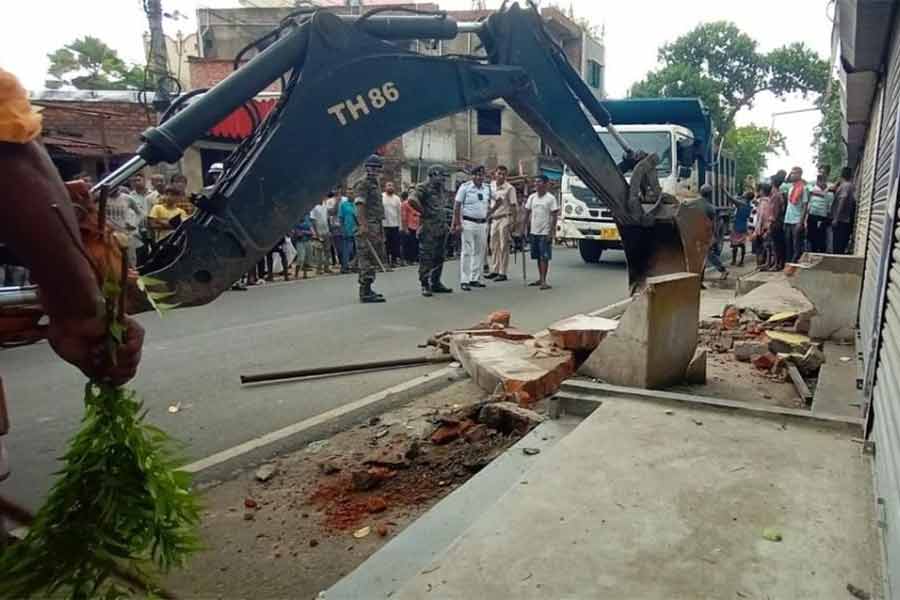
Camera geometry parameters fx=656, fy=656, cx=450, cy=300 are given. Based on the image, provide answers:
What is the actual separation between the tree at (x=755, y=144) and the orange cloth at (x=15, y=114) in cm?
5169

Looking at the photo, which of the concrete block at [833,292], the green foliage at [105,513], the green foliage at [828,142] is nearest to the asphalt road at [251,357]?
the green foliage at [105,513]

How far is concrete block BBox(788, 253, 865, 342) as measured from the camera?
5625mm

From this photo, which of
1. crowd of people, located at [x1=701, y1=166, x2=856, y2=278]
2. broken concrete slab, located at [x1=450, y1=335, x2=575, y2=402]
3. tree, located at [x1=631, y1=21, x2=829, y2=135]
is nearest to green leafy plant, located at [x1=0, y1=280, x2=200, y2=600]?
broken concrete slab, located at [x1=450, y1=335, x2=575, y2=402]

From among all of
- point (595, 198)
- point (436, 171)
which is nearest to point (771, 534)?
point (436, 171)

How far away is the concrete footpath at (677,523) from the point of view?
2012 millimetres

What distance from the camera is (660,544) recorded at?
2223 millimetres

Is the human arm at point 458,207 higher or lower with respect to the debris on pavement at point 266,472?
higher

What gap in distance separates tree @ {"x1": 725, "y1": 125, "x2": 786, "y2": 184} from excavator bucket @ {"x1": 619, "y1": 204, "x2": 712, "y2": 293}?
152 ft

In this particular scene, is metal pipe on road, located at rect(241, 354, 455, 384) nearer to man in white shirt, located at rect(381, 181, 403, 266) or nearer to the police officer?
the police officer

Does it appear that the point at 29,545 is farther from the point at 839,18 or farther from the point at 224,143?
the point at 224,143

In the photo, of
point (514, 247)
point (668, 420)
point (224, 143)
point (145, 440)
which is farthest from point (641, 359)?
point (224, 143)

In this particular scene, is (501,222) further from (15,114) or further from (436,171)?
Result: (15,114)

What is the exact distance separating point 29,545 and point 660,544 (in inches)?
72.2

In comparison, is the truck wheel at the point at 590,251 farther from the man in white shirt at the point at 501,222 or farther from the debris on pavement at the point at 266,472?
the debris on pavement at the point at 266,472
